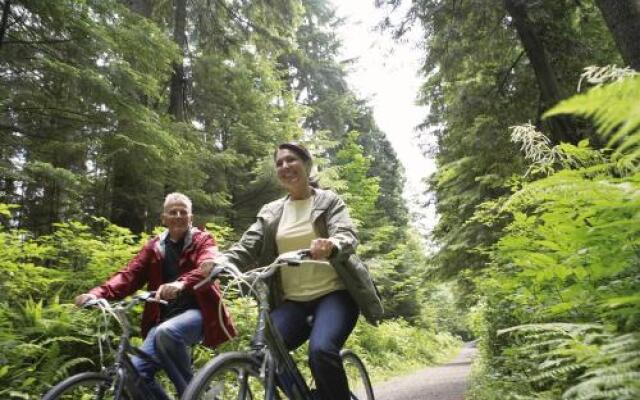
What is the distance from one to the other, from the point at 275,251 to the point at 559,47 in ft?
27.1

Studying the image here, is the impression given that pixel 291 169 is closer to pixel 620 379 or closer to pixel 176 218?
pixel 176 218

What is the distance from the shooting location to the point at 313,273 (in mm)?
3381

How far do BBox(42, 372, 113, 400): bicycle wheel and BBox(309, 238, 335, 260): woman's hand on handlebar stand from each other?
5.62 ft

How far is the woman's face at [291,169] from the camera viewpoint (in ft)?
11.5

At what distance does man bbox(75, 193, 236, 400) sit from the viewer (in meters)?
3.78

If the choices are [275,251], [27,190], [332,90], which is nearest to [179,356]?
[275,251]

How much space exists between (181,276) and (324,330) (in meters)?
1.50

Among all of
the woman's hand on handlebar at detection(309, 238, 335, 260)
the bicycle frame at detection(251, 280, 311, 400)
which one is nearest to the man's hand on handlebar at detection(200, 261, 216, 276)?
the bicycle frame at detection(251, 280, 311, 400)

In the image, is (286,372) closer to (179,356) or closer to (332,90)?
(179,356)

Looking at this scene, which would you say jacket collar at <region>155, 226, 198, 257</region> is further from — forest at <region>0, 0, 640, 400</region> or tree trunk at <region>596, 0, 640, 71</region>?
tree trunk at <region>596, 0, 640, 71</region>

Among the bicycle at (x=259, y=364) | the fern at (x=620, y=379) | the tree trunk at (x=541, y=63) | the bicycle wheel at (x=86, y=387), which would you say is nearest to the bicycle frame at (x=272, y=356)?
the bicycle at (x=259, y=364)

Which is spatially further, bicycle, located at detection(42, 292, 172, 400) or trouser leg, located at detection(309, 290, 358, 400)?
bicycle, located at detection(42, 292, 172, 400)

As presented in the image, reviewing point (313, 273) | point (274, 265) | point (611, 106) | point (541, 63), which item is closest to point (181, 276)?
point (313, 273)

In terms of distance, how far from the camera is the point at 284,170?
351 centimetres
